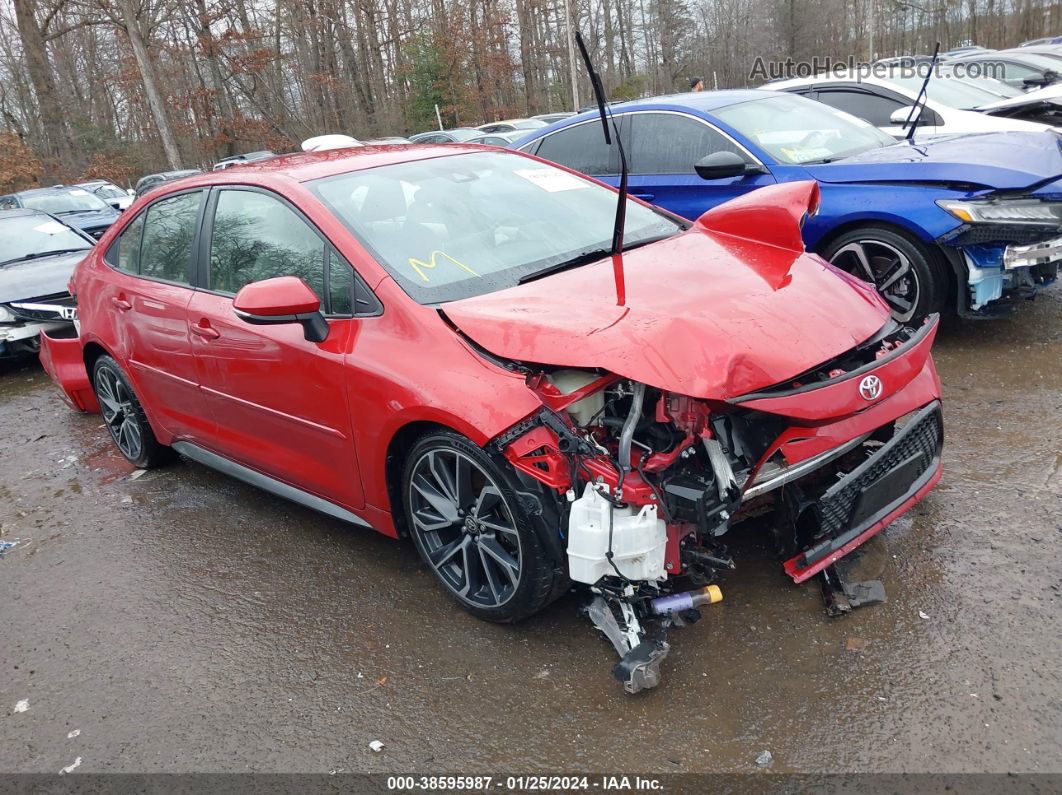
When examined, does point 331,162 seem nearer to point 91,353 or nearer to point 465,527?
point 465,527

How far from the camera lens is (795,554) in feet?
8.93

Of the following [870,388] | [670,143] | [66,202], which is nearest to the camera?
[870,388]

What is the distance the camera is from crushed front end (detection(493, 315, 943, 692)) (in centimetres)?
237

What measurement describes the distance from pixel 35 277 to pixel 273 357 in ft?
19.1

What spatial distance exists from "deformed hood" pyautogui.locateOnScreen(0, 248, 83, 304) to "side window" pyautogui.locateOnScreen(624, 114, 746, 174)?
5291mm

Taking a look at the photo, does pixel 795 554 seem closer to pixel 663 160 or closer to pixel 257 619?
pixel 257 619

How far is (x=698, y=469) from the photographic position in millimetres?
2465

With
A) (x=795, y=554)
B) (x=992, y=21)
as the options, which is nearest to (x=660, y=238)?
(x=795, y=554)

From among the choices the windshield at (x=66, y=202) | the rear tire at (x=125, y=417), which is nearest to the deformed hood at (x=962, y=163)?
the rear tire at (x=125, y=417)

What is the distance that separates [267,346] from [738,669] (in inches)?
86.8

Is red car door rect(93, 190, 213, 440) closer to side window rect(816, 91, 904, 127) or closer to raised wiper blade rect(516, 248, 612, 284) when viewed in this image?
raised wiper blade rect(516, 248, 612, 284)

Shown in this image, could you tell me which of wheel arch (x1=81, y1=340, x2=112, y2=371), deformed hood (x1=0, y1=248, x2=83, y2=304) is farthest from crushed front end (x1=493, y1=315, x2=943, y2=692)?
deformed hood (x1=0, y1=248, x2=83, y2=304)

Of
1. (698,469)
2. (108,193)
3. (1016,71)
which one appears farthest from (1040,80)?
(108,193)

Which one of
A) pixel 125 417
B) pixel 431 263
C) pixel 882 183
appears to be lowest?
pixel 125 417
